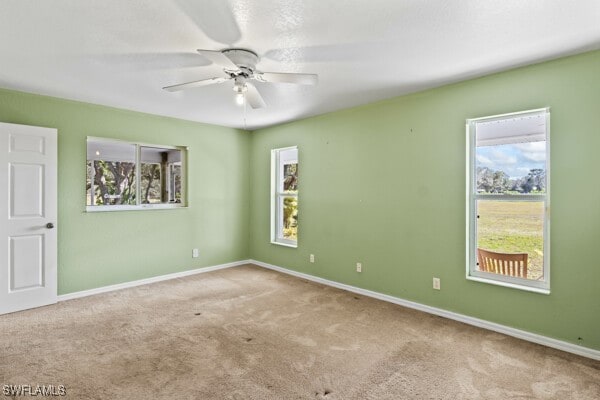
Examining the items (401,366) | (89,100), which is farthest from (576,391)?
(89,100)

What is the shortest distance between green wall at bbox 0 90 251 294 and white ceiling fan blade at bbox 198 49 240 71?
8.33 ft

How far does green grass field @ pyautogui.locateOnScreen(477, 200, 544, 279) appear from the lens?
9.43 feet

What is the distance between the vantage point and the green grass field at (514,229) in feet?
9.43

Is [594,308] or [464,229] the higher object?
[464,229]

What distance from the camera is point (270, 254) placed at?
5457mm

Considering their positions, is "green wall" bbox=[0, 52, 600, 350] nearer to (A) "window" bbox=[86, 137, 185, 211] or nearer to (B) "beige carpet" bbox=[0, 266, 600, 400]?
(A) "window" bbox=[86, 137, 185, 211]

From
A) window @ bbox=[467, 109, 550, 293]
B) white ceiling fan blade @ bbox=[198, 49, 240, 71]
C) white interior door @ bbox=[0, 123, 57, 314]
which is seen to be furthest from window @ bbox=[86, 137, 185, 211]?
window @ bbox=[467, 109, 550, 293]

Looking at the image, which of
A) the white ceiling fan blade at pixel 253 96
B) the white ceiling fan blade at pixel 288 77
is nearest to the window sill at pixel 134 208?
the white ceiling fan blade at pixel 253 96

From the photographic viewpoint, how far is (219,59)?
7.34ft

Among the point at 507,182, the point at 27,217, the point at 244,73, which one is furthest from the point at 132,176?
the point at 507,182

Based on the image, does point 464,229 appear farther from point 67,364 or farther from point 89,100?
point 89,100

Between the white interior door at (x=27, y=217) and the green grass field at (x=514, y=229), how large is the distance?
4.80 metres

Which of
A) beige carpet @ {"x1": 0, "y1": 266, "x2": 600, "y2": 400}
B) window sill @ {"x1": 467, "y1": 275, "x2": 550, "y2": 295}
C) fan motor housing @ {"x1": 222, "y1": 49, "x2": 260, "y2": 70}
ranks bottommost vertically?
beige carpet @ {"x1": 0, "y1": 266, "x2": 600, "y2": 400}

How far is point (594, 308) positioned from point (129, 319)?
13.9 feet
